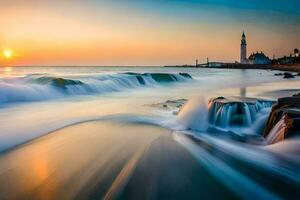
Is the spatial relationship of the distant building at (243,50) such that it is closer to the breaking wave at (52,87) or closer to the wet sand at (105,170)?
the breaking wave at (52,87)

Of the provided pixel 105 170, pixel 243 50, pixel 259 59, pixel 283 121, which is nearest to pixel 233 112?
pixel 283 121

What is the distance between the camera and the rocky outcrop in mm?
6070

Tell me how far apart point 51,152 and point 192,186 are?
10.7 feet

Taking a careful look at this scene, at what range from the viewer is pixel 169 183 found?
457 cm

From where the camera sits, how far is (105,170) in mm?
5195

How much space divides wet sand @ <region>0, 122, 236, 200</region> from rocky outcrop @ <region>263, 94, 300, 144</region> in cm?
193

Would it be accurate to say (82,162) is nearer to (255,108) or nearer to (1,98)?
(255,108)

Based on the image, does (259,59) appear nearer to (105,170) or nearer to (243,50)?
(243,50)

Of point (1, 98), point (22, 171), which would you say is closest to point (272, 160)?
point (22, 171)

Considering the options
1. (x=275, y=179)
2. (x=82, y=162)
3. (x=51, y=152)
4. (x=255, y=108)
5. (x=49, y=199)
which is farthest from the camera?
(x=255, y=108)

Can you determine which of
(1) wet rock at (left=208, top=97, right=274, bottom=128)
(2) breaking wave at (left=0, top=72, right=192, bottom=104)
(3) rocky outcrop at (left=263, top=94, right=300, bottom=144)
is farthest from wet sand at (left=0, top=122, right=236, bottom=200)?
(2) breaking wave at (left=0, top=72, right=192, bottom=104)

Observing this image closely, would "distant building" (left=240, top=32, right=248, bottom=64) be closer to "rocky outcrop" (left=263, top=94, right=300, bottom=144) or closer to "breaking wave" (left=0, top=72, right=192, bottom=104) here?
"breaking wave" (left=0, top=72, right=192, bottom=104)

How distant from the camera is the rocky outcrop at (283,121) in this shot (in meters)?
6.07

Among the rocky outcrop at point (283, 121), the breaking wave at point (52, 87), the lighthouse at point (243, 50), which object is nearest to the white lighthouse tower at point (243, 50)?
the lighthouse at point (243, 50)
